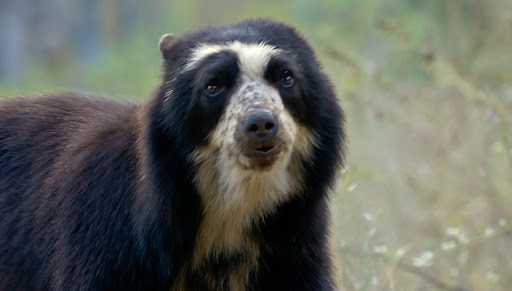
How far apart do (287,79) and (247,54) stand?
10.2 inches

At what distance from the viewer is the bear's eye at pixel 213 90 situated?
506 centimetres

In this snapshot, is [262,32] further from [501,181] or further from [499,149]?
[501,181]

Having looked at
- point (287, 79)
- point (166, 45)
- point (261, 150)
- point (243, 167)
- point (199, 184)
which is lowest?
point (199, 184)

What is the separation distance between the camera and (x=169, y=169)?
5.16 meters

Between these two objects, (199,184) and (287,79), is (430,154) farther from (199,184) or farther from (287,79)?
(199,184)

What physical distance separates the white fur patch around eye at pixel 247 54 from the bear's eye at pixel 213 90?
15 centimetres

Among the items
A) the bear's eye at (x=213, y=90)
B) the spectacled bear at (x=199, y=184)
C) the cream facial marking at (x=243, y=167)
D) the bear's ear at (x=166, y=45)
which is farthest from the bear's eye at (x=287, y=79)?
the bear's ear at (x=166, y=45)

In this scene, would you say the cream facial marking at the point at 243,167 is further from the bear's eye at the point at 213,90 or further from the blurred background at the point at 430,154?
the blurred background at the point at 430,154

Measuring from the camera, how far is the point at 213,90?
16.6 feet

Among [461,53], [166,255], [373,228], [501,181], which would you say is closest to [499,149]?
[501,181]

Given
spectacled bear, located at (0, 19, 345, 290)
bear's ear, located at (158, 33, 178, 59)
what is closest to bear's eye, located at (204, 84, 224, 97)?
spectacled bear, located at (0, 19, 345, 290)

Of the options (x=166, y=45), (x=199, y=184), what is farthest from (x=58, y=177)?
(x=166, y=45)

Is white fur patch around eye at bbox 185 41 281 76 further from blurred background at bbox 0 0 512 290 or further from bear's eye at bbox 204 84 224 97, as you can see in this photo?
blurred background at bbox 0 0 512 290

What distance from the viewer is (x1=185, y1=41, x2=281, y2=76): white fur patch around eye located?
16.6 ft
